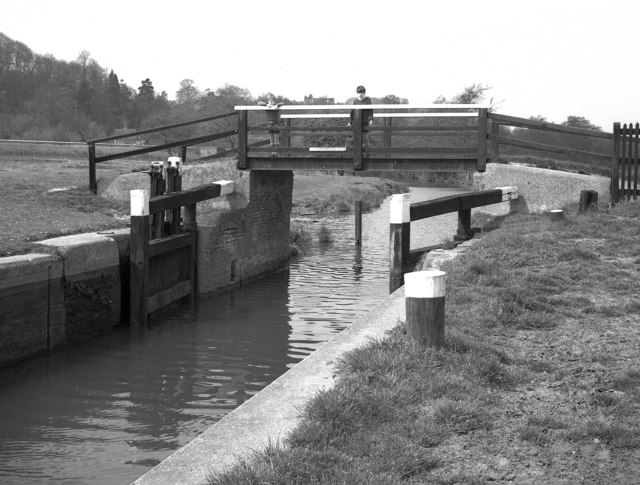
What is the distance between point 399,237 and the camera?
11.6 meters

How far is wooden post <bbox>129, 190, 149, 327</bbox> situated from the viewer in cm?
1219

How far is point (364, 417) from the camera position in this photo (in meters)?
4.54

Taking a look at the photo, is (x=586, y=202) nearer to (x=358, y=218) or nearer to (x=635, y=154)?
(x=635, y=154)

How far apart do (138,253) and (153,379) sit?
321cm

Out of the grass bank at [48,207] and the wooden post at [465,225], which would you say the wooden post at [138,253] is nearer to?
the grass bank at [48,207]

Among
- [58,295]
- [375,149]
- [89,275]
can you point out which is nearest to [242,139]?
[375,149]

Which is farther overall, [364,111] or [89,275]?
[364,111]

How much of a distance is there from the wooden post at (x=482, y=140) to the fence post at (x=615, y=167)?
2454 mm

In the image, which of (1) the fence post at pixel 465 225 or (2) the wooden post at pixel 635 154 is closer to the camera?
(1) the fence post at pixel 465 225

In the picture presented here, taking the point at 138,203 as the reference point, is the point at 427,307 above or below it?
below

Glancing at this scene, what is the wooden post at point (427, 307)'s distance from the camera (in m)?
5.63

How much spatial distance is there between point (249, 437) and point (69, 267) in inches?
277

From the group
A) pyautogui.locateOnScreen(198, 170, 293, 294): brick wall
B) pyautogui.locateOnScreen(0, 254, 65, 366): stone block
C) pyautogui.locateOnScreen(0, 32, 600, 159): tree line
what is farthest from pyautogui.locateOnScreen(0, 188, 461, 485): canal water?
pyautogui.locateOnScreen(0, 32, 600, 159): tree line

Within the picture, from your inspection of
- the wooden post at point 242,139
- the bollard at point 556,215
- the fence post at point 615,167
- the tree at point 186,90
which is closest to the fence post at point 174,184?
the wooden post at point 242,139
